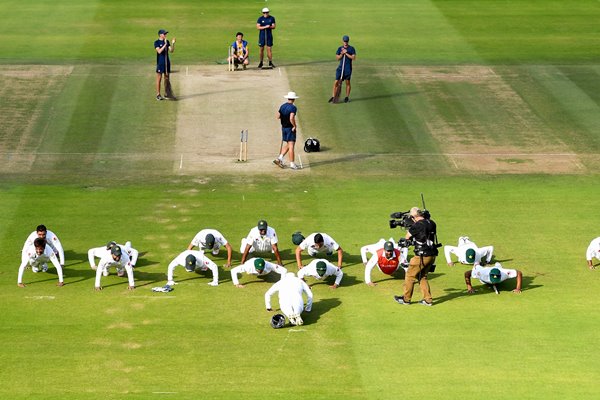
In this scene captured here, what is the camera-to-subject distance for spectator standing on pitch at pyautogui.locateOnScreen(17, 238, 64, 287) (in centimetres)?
2844

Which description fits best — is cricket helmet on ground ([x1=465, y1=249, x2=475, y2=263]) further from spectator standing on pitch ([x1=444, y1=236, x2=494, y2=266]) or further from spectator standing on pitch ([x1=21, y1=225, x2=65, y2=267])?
spectator standing on pitch ([x1=21, y1=225, x2=65, y2=267])

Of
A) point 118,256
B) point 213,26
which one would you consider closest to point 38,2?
point 213,26

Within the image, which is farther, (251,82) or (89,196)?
(251,82)

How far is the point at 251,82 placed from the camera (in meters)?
48.1

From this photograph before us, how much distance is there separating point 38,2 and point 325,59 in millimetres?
20007

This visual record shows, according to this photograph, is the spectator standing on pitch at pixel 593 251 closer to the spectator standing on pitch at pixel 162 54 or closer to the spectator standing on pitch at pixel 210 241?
the spectator standing on pitch at pixel 210 241

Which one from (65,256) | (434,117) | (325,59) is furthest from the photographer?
(325,59)

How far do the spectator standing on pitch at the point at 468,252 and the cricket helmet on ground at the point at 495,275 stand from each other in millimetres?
1371

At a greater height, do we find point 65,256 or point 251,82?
point 251,82

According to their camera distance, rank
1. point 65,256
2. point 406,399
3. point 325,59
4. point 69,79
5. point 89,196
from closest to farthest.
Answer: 1. point 406,399
2. point 65,256
3. point 89,196
4. point 69,79
5. point 325,59

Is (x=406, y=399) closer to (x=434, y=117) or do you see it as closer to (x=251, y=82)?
(x=434, y=117)

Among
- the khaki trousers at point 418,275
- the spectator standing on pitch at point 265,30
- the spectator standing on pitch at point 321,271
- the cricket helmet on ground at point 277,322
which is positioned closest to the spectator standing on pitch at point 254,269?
the spectator standing on pitch at point 321,271

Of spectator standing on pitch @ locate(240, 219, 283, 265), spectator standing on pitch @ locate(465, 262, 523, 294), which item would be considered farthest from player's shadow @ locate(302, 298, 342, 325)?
spectator standing on pitch @ locate(465, 262, 523, 294)

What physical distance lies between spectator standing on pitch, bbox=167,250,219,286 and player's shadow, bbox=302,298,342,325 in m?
2.83
